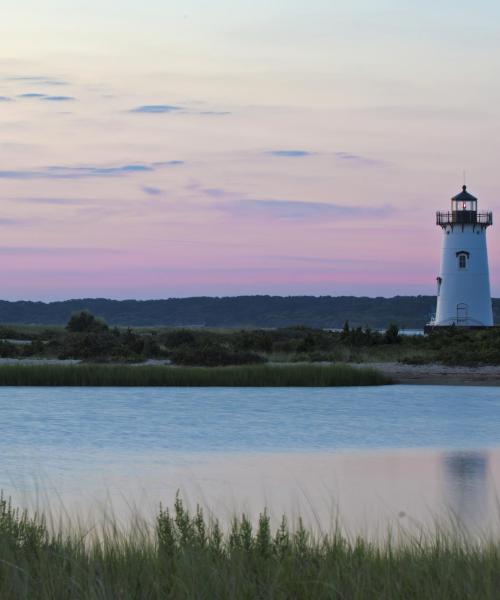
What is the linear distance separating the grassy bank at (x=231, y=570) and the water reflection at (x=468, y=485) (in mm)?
3939

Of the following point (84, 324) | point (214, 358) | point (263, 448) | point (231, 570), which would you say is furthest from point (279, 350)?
point (231, 570)

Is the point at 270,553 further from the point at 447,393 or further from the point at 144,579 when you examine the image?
the point at 447,393

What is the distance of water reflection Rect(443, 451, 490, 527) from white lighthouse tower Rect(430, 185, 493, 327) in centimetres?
3413

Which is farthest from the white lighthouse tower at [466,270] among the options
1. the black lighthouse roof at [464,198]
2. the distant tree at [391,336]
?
the distant tree at [391,336]

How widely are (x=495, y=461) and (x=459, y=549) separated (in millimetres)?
10908

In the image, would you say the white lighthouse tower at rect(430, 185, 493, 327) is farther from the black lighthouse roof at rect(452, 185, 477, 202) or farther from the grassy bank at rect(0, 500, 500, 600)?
the grassy bank at rect(0, 500, 500, 600)

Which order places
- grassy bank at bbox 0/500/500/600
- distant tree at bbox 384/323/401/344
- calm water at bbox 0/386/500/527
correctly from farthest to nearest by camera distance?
distant tree at bbox 384/323/401/344 < calm water at bbox 0/386/500/527 < grassy bank at bbox 0/500/500/600

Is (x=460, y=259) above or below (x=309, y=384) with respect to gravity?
above

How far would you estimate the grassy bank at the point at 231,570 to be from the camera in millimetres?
6109

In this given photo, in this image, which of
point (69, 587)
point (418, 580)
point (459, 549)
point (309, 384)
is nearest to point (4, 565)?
point (69, 587)

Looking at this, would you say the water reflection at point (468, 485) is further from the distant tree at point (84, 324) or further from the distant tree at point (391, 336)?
the distant tree at point (84, 324)

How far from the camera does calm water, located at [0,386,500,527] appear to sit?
536 inches

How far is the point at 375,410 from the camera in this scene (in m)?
27.5

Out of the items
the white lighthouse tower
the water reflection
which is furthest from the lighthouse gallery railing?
the water reflection
